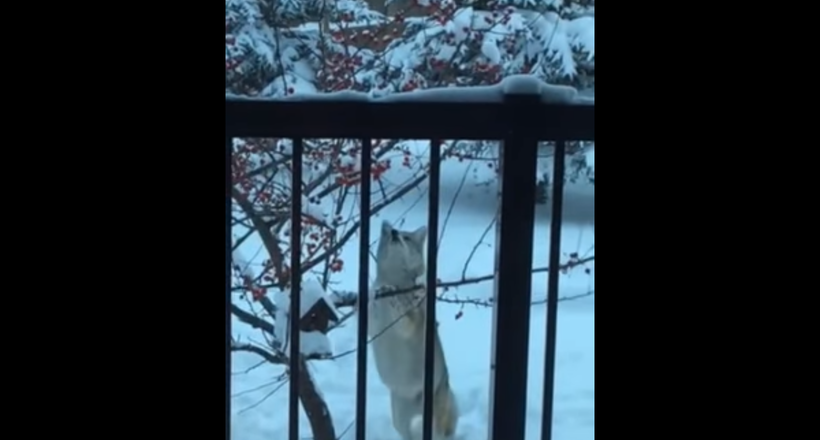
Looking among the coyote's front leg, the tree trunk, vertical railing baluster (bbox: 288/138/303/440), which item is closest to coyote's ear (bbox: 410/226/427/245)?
the coyote's front leg

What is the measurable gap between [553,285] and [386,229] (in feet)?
1.16

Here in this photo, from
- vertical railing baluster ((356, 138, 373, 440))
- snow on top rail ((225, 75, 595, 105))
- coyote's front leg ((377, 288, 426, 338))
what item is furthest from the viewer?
coyote's front leg ((377, 288, 426, 338))

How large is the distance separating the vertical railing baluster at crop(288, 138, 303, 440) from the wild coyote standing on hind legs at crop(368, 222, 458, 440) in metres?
0.15

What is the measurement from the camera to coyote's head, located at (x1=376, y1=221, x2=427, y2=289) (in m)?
1.67

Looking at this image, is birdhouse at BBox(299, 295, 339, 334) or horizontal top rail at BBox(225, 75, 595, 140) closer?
horizontal top rail at BBox(225, 75, 595, 140)

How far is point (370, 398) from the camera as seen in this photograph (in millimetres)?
1747

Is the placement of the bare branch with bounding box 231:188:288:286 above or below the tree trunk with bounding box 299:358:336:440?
above

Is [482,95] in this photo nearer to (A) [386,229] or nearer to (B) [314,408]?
(A) [386,229]

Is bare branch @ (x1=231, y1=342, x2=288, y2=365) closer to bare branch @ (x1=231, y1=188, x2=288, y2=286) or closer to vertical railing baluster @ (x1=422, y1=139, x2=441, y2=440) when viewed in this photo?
bare branch @ (x1=231, y1=188, x2=288, y2=286)
